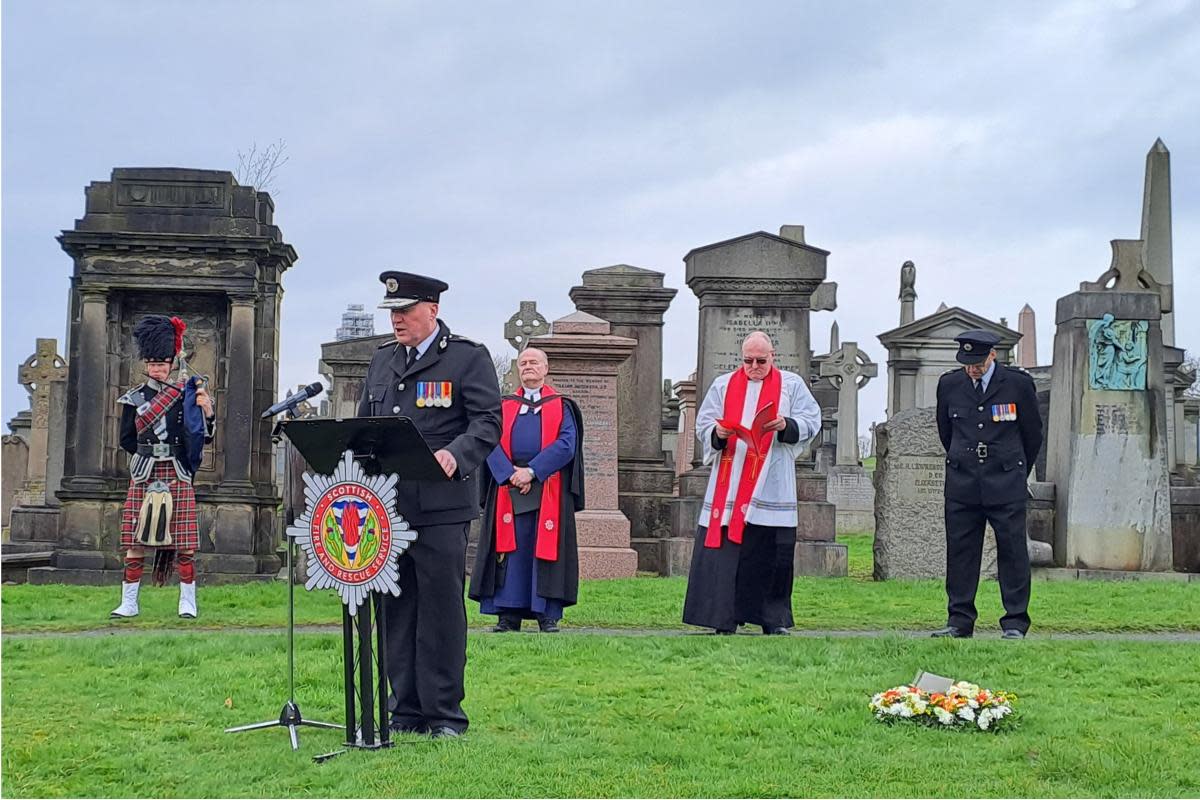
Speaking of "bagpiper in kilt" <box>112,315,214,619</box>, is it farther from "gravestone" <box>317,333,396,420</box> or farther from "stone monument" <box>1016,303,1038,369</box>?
"stone monument" <box>1016,303,1038,369</box>

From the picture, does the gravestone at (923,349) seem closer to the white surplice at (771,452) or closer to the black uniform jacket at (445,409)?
the white surplice at (771,452)

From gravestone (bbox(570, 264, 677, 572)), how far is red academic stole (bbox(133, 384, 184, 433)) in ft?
23.3

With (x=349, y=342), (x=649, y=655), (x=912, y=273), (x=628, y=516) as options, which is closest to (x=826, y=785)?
(x=649, y=655)

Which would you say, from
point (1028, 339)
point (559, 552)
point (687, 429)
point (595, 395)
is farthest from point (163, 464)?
point (1028, 339)

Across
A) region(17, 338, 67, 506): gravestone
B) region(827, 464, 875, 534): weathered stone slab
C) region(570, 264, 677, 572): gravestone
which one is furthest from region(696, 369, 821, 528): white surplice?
region(17, 338, 67, 506): gravestone

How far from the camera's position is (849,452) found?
3050cm

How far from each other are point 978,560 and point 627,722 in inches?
171

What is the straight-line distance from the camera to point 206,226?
15.9 meters

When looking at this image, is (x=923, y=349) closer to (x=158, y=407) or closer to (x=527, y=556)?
(x=527, y=556)

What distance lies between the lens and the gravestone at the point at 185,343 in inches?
615

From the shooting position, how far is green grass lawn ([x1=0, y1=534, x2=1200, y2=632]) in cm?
1097

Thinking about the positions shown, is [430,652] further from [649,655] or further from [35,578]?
[35,578]

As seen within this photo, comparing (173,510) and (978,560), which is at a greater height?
(173,510)

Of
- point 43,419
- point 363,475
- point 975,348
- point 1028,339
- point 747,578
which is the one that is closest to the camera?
point 363,475
